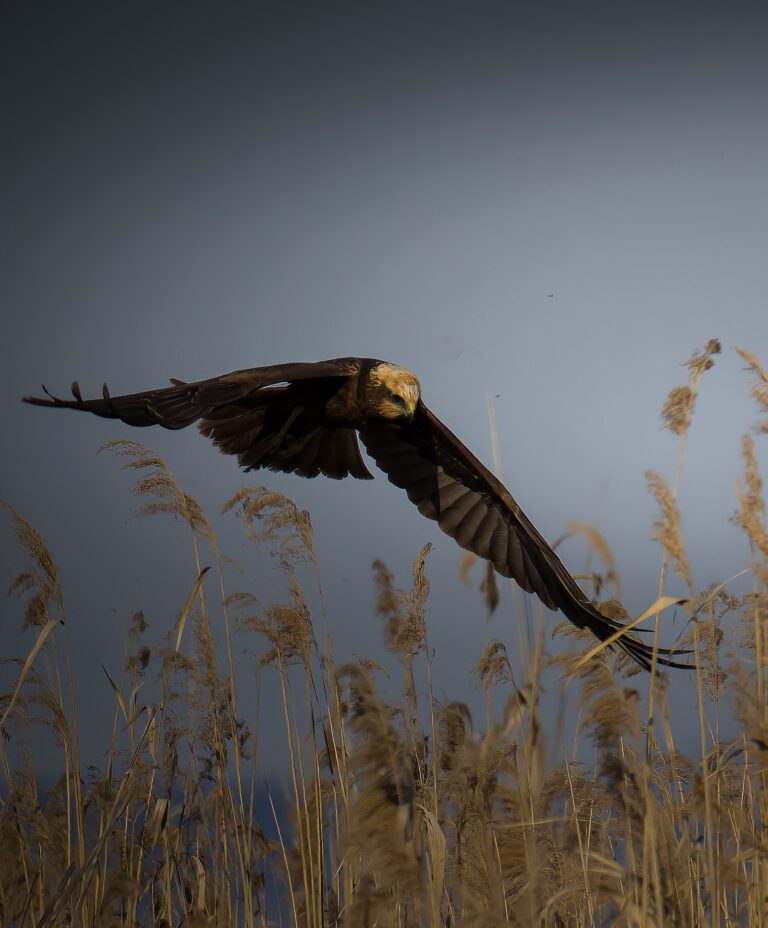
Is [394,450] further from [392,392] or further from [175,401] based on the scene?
[175,401]

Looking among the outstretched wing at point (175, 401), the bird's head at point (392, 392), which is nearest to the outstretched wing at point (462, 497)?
the bird's head at point (392, 392)

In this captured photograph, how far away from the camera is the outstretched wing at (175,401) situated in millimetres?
2277

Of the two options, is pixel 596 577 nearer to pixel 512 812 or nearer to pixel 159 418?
pixel 512 812

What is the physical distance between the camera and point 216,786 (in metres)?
2.66

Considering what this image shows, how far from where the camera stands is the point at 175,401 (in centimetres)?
243

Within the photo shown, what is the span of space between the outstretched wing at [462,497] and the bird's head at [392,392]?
0.81 feet

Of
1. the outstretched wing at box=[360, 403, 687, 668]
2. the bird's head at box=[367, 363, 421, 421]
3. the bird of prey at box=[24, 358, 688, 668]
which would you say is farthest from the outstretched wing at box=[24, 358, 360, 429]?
the outstretched wing at box=[360, 403, 687, 668]

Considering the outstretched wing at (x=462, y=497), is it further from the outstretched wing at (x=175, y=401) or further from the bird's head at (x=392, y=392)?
the outstretched wing at (x=175, y=401)

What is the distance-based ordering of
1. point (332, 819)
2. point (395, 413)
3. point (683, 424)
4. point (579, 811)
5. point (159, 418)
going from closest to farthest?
1. point (683, 424)
2. point (159, 418)
3. point (579, 811)
4. point (332, 819)
5. point (395, 413)

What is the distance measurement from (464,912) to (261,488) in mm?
1228

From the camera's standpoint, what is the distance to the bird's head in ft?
11.6

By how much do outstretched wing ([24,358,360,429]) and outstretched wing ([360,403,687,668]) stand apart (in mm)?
1273

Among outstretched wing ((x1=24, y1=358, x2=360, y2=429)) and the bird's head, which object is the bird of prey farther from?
outstretched wing ((x1=24, y1=358, x2=360, y2=429))

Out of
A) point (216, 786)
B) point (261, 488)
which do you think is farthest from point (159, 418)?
point (216, 786)
